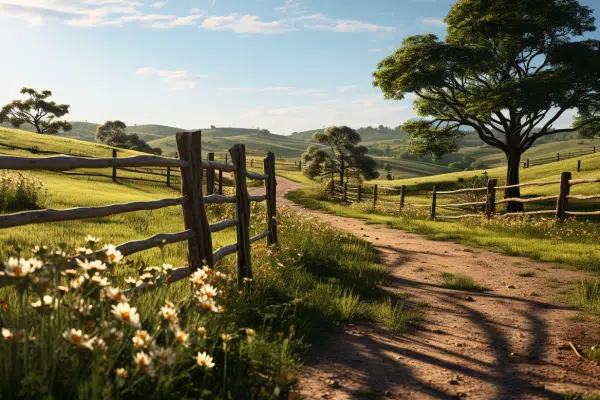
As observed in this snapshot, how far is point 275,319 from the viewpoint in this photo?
5156 mm

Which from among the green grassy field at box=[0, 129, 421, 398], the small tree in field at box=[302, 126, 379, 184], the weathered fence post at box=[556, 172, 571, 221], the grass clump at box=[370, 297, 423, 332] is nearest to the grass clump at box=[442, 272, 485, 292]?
the green grassy field at box=[0, 129, 421, 398]

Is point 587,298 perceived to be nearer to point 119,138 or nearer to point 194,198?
point 194,198

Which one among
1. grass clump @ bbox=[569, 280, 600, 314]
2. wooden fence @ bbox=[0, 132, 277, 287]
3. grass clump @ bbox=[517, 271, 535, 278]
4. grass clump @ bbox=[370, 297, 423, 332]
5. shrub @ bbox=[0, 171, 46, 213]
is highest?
wooden fence @ bbox=[0, 132, 277, 287]

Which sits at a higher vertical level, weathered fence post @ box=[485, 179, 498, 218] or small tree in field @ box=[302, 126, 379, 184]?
small tree in field @ box=[302, 126, 379, 184]

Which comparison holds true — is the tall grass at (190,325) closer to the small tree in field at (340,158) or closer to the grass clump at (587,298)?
the grass clump at (587,298)

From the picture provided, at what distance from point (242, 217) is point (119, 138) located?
80.6 meters

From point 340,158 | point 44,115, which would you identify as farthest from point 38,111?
point 340,158

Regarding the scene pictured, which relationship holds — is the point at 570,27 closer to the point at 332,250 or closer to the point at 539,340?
the point at 332,250

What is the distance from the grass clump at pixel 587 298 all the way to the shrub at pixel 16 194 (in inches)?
503

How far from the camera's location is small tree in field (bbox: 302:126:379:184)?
3888 cm

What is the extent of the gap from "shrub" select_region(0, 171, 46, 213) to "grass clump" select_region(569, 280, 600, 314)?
12.8 m

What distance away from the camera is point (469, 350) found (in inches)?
191

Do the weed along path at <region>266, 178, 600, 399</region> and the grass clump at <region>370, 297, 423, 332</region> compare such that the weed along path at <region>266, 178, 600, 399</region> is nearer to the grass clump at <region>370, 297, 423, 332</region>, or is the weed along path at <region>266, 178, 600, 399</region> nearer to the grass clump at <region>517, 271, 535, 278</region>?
the grass clump at <region>370, 297, 423, 332</region>

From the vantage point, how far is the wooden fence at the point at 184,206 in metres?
3.87
